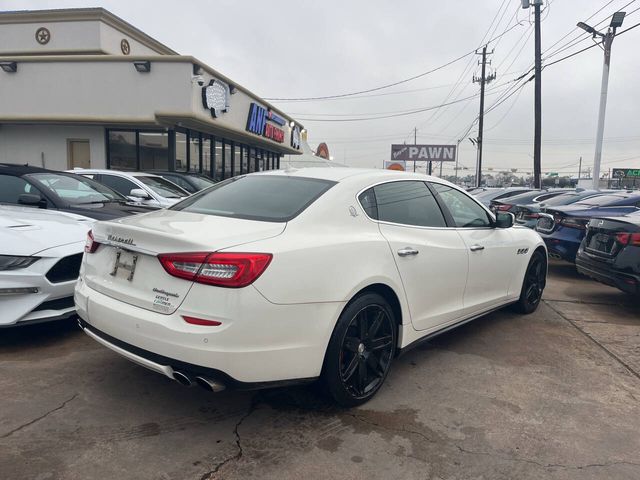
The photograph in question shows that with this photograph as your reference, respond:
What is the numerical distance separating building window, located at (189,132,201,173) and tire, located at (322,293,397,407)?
15.0 metres

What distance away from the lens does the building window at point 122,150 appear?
1580 cm

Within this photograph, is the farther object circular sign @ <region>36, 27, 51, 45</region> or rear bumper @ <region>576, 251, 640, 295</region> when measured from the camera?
circular sign @ <region>36, 27, 51, 45</region>

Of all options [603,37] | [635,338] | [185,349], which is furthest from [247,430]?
[603,37]

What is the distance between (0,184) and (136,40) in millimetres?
17704

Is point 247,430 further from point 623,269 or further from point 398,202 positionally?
point 623,269

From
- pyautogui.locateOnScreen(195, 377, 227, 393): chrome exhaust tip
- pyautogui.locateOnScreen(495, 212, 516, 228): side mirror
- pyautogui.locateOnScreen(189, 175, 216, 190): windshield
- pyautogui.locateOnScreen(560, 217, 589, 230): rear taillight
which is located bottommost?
pyautogui.locateOnScreen(195, 377, 227, 393): chrome exhaust tip

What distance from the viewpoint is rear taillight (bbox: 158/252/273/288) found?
101 inches

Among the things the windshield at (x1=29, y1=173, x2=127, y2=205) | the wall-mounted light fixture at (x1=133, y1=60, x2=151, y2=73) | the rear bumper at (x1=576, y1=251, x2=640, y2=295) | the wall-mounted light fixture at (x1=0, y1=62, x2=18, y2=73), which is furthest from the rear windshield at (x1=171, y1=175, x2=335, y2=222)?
the wall-mounted light fixture at (x1=0, y1=62, x2=18, y2=73)

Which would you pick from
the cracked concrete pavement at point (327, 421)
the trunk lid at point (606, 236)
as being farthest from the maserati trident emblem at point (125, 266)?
the trunk lid at point (606, 236)

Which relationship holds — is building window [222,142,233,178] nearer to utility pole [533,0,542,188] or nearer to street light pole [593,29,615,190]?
utility pole [533,0,542,188]

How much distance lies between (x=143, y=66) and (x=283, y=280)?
13230mm

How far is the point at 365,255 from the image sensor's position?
316cm

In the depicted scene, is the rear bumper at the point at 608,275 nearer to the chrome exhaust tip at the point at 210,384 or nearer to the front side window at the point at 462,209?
the front side window at the point at 462,209

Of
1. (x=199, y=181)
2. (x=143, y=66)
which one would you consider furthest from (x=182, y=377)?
(x=143, y=66)
